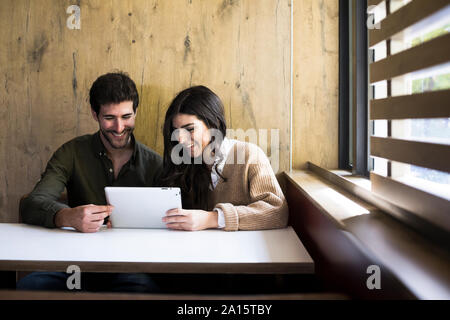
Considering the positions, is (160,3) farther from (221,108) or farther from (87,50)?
(221,108)

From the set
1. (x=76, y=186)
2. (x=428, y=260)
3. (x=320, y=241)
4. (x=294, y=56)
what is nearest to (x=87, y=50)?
(x=76, y=186)

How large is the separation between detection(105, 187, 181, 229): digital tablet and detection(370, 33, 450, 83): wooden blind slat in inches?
33.1

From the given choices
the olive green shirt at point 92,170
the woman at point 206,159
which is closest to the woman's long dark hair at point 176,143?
the woman at point 206,159

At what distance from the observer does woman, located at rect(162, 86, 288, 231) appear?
6.68 feet

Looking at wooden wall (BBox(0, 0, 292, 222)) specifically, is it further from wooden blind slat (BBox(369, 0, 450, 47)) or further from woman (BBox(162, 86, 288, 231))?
wooden blind slat (BBox(369, 0, 450, 47))

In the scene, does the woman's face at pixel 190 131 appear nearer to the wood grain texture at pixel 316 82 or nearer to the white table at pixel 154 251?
the white table at pixel 154 251

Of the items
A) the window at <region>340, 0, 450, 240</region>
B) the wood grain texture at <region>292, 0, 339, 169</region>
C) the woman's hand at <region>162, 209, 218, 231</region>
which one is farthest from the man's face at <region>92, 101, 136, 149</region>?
the window at <region>340, 0, 450, 240</region>

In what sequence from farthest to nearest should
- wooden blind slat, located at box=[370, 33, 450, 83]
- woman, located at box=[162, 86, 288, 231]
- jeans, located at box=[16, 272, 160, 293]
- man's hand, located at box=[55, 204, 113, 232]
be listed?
woman, located at box=[162, 86, 288, 231] → man's hand, located at box=[55, 204, 113, 232] → jeans, located at box=[16, 272, 160, 293] → wooden blind slat, located at box=[370, 33, 450, 83]

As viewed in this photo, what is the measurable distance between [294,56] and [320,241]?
1.57 m

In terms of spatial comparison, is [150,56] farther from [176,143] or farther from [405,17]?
[405,17]

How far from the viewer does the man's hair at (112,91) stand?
7.22 feet

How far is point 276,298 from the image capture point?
934mm

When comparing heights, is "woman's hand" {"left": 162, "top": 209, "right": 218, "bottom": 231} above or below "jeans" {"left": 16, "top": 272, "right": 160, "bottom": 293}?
above

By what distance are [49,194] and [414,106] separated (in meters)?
1.61
